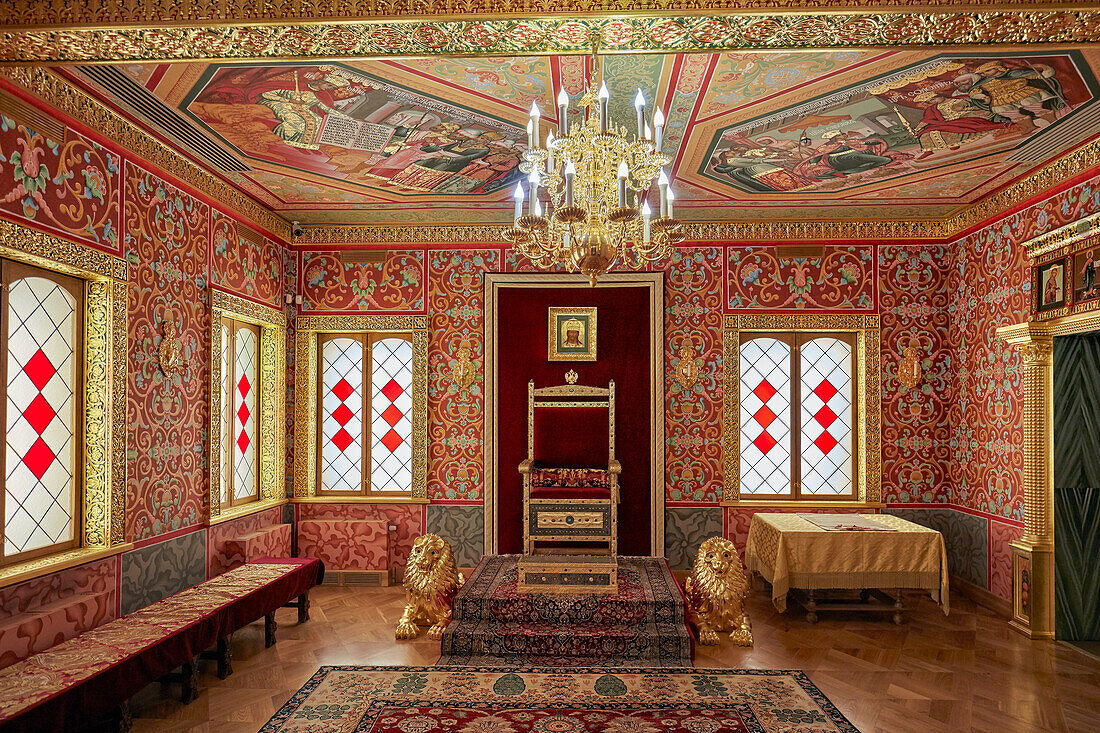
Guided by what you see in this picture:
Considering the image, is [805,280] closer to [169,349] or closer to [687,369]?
[687,369]

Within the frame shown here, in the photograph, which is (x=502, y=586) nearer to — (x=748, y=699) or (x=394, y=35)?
(x=748, y=699)

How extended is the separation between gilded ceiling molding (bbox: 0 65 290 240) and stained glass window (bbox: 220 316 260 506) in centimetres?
109

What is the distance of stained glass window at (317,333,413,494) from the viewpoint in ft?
25.5

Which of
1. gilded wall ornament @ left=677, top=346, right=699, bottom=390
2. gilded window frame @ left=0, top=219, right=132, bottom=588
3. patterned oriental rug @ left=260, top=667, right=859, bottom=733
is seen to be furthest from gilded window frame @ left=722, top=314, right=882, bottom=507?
gilded window frame @ left=0, top=219, right=132, bottom=588

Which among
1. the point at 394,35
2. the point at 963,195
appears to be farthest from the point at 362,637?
the point at 963,195

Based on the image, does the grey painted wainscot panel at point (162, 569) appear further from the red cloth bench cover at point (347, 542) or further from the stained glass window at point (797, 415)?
the stained glass window at point (797, 415)

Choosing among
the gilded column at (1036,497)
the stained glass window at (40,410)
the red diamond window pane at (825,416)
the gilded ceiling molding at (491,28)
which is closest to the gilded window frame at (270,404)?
the stained glass window at (40,410)

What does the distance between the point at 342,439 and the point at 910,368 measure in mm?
5989

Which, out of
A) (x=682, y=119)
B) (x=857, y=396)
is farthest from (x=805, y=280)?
(x=682, y=119)

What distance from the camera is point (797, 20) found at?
2918 mm

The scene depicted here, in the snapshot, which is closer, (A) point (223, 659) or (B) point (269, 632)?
(A) point (223, 659)

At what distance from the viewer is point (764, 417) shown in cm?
762

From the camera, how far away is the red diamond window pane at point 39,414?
4.34m

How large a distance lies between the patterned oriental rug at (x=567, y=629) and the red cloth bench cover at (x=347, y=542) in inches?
80.6
